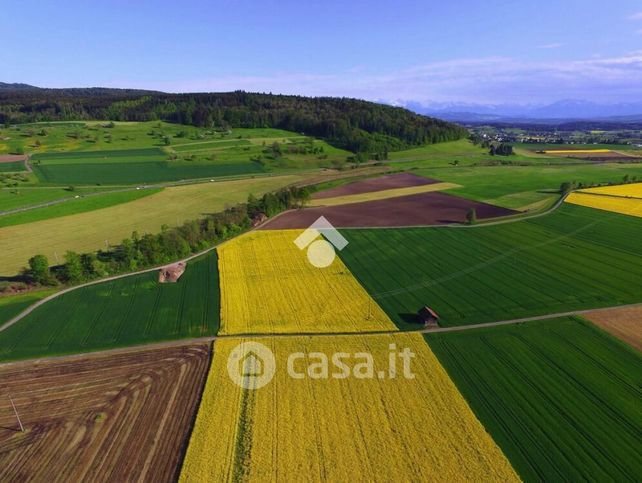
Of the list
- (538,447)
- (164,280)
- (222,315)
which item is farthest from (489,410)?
(164,280)

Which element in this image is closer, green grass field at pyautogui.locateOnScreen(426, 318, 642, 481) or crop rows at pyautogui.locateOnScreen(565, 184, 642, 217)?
green grass field at pyautogui.locateOnScreen(426, 318, 642, 481)

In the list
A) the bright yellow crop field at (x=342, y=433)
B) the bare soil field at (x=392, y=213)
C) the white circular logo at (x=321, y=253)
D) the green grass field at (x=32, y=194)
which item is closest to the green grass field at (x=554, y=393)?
the bright yellow crop field at (x=342, y=433)

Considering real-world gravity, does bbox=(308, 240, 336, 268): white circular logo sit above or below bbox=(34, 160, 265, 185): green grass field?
below

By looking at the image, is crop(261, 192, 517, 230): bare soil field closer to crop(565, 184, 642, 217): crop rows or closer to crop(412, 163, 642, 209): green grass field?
crop(412, 163, 642, 209): green grass field

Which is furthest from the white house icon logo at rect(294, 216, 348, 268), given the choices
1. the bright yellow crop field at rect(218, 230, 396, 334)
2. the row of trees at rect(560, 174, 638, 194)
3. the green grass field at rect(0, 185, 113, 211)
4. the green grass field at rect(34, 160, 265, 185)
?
the row of trees at rect(560, 174, 638, 194)

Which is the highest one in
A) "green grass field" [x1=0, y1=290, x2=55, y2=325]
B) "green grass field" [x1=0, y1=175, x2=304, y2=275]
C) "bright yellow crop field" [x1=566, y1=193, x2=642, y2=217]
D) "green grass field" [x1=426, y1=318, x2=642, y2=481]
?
"bright yellow crop field" [x1=566, y1=193, x2=642, y2=217]

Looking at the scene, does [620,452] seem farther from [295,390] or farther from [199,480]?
[199,480]

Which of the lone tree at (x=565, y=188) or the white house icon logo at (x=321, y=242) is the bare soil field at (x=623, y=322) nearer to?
the white house icon logo at (x=321, y=242)
